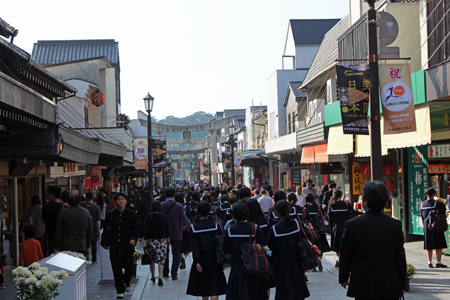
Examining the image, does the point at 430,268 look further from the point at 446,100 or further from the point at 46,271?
the point at 46,271

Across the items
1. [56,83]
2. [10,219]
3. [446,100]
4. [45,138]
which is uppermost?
[56,83]

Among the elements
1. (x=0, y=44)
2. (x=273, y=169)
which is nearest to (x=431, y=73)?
(x=0, y=44)

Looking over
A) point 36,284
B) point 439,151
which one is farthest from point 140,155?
point 36,284

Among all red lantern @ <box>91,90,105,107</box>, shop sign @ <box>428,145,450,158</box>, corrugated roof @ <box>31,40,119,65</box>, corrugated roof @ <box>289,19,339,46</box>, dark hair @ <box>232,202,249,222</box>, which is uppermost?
corrugated roof @ <box>289,19,339,46</box>

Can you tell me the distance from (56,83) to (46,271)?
A: 1188cm

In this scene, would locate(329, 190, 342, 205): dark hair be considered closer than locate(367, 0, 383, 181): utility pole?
No

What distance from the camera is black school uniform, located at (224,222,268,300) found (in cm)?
603

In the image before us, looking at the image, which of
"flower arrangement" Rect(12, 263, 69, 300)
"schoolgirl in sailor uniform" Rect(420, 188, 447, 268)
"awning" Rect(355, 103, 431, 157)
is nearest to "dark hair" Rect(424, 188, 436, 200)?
"schoolgirl in sailor uniform" Rect(420, 188, 447, 268)

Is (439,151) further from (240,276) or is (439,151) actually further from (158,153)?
(158,153)

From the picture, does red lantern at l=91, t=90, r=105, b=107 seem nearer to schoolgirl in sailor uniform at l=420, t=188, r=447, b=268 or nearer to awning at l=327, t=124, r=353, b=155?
awning at l=327, t=124, r=353, b=155

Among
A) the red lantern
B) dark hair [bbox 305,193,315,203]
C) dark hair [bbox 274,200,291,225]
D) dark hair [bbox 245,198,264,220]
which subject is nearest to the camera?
dark hair [bbox 274,200,291,225]

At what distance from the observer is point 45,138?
9.08 m

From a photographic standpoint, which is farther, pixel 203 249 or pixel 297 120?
pixel 297 120

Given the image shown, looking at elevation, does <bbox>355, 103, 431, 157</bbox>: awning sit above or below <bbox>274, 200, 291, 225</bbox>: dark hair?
above
